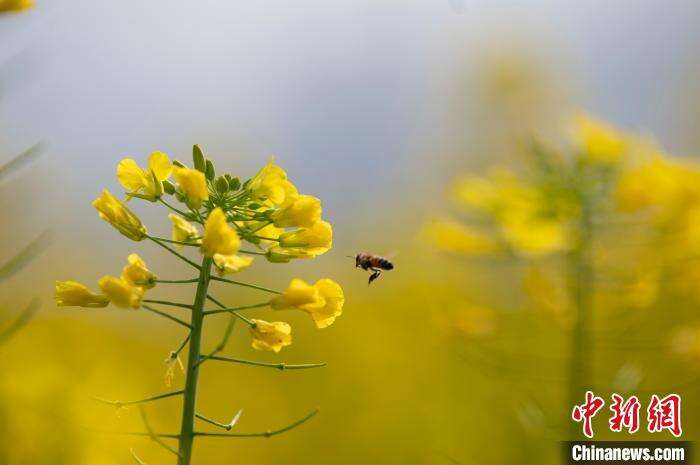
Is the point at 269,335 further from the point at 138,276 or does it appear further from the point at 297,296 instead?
the point at 138,276

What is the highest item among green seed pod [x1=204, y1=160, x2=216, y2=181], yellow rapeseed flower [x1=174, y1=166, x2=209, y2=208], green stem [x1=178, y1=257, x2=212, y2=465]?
green seed pod [x1=204, y1=160, x2=216, y2=181]

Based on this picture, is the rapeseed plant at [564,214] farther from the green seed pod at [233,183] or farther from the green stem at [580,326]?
the green seed pod at [233,183]

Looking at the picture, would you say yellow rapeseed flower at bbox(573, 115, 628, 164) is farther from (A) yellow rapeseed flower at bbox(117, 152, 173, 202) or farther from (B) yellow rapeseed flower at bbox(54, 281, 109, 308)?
(B) yellow rapeseed flower at bbox(54, 281, 109, 308)

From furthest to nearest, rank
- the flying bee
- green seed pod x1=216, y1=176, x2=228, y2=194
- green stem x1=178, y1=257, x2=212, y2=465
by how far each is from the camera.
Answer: the flying bee, green seed pod x1=216, y1=176, x2=228, y2=194, green stem x1=178, y1=257, x2=212, y2=465

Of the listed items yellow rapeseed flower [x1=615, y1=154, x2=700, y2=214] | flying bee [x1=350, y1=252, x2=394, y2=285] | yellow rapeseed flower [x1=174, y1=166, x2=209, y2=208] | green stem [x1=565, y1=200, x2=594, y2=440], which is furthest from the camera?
flying bee [x1=350, y1=252, x2=394, y2=285]

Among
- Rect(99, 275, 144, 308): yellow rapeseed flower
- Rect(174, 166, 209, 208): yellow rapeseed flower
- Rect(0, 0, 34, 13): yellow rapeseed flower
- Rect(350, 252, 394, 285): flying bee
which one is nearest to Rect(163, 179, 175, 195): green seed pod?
Rect(174, 166, 209, 208): yellow rapeseed flower

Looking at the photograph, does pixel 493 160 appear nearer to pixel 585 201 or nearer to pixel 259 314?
pixel 259 314

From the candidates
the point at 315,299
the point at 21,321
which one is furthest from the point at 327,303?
the point at 21,321

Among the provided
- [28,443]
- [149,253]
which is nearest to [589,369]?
[28,443]
